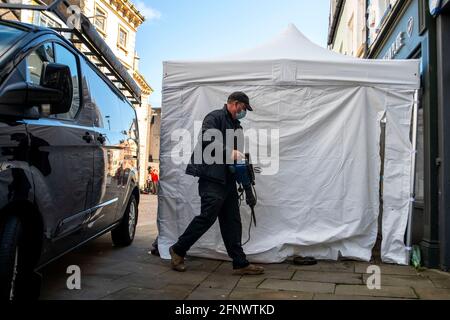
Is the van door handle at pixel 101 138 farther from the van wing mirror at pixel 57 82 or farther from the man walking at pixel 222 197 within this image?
the van wing mirror at pixel 57 82

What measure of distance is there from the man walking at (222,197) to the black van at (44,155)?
944mm

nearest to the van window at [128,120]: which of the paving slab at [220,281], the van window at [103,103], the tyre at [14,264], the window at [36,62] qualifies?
the van window at [103,103]

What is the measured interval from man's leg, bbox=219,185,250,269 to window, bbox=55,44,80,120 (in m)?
1.80

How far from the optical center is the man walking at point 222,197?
456 centimetres

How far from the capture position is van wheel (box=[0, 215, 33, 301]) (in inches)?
98.0

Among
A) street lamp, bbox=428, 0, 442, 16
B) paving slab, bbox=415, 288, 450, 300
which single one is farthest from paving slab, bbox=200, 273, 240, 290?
street lamp, bbox=428, 0, 442, 16

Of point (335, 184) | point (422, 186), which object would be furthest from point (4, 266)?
point (422, 186)

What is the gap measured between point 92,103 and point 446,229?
13.3 ft

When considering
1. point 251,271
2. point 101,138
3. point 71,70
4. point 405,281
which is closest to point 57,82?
point 71,70

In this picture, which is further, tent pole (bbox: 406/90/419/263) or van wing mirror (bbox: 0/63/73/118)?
tent pole (bbox: 406/90/419/263)

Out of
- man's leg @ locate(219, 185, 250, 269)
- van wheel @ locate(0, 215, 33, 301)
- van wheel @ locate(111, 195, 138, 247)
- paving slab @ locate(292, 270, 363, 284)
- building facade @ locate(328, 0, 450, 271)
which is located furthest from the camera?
van wheel @ locate(111, 195, 138, 247)

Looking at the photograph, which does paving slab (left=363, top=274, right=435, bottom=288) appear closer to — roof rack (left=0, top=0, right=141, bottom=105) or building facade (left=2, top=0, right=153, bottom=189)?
roof rack (left=0, top=0, right=141, bottom=105)
